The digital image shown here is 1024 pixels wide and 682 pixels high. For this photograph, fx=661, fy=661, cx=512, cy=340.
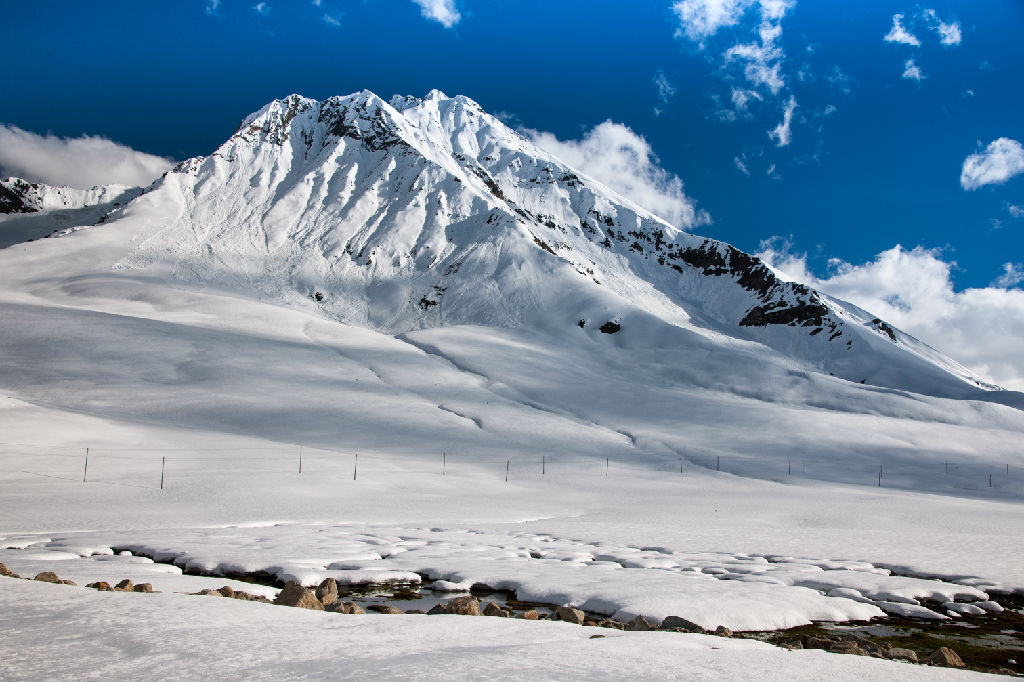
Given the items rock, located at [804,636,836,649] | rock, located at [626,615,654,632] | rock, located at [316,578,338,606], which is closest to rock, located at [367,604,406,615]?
rock, located at [316,578,338,606]

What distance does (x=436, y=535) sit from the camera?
56.0ft

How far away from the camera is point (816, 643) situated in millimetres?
8078

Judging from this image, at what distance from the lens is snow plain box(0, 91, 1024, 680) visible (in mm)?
5473

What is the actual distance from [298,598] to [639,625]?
427 centimetres

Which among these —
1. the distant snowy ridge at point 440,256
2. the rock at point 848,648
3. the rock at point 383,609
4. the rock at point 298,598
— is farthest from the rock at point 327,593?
the distant snowy ridge at point 440,256

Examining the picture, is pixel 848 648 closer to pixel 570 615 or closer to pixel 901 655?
pixel 901 655

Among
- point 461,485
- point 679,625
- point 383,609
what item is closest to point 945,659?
point 679,625

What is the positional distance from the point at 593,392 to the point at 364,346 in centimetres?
3050

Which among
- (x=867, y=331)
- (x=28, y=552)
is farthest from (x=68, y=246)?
(x=867, y=331)

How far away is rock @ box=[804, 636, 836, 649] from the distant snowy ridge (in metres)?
96.4

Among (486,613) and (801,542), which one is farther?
(801,542)

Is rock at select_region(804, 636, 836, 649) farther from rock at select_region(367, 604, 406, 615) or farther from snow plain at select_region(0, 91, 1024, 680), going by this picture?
rock at select_region(367, 604, 406, 615)

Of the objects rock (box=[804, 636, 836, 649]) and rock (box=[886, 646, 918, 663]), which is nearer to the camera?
rock (box=[886, 646, 918, 663])

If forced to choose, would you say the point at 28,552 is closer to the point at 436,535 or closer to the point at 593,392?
the point at 436,535
